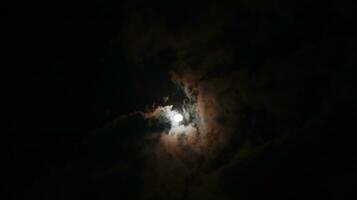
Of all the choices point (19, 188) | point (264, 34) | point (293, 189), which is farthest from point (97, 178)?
point (264, 34)

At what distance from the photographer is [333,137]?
6637 millimetres

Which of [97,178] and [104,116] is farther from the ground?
[104,116]

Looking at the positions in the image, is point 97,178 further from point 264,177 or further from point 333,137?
point 333,137

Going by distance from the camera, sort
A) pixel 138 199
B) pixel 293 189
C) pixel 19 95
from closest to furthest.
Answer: pixel 293 189 → pixel 138 199 → pixel 19 95

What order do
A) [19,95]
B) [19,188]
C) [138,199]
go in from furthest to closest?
1. [19,95]
2. [19,188]
3. [138,199]

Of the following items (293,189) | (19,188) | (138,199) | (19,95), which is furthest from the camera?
(19,95)

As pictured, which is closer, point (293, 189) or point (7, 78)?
point (293, 189)

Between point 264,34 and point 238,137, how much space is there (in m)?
2.08

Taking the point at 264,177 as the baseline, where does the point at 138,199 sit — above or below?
above

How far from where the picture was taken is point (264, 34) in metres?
7.70

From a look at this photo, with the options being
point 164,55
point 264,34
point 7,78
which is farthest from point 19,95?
point 264,34

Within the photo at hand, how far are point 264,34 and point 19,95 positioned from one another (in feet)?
16.8

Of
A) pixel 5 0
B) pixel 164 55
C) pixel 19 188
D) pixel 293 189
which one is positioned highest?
pixel 5 0

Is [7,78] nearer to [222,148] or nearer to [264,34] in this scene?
[222,148]
